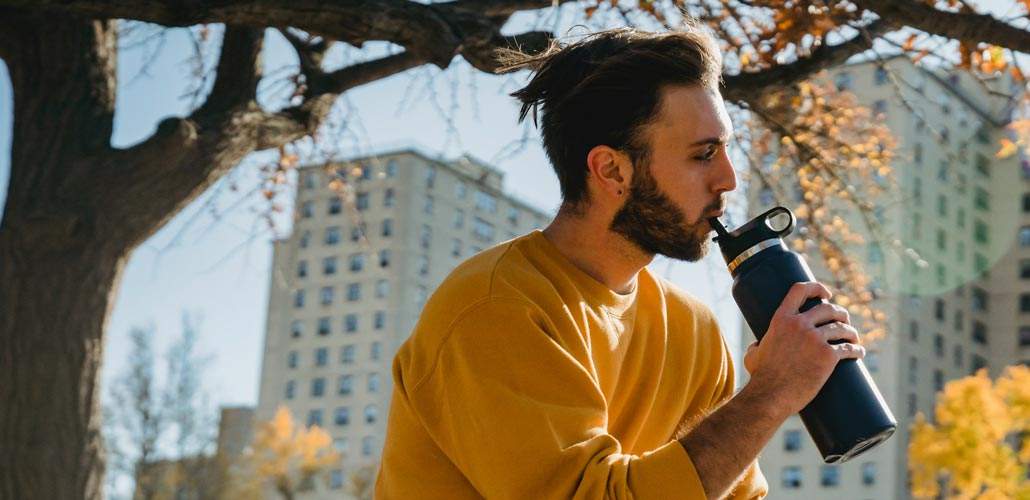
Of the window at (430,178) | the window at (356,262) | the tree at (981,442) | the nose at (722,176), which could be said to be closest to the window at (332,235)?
the window at (356,262)

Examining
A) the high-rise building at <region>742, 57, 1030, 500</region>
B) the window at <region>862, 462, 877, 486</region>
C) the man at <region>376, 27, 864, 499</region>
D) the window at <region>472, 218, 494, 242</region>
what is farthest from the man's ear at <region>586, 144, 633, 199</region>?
the window at <region>472, 218, 494, 242</region>

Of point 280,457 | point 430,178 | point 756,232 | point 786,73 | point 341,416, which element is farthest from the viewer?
point 341,416

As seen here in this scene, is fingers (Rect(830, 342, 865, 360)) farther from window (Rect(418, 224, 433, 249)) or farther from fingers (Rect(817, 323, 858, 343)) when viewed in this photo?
window (Rect(418, 224, 433, 249))

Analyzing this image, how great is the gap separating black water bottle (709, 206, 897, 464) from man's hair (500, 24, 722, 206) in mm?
247

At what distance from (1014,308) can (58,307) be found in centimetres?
7017

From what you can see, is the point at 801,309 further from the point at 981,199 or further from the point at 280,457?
the point at 981,199

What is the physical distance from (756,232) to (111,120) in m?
4.21

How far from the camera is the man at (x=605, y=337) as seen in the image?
207 centimetres

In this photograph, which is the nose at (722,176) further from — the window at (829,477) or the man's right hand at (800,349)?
the window at (829,477)

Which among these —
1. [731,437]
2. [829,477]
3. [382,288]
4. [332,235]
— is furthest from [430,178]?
[731,437]

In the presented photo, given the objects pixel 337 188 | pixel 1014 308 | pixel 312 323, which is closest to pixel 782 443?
pixel 1014 308

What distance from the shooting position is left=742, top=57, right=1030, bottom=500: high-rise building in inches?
2344

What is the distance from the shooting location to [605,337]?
240 centimetres

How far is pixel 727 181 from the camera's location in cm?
232
